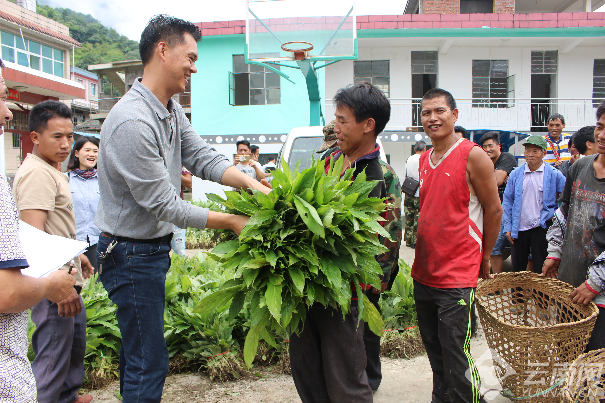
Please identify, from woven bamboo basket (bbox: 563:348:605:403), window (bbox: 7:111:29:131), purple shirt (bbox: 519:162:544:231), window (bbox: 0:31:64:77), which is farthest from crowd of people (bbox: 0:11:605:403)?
window (bbox: 0:31:64:77)

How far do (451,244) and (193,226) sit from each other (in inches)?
58.2

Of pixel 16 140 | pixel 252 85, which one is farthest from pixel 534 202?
pixel 16 140

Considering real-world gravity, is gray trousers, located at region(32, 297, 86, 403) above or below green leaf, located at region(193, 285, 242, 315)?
below

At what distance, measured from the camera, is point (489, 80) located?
14.4 meters

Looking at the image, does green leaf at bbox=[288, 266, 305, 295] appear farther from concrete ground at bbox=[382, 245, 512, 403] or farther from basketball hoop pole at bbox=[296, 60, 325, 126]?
basketball hoop pole at bbox=[296, 60, 325, 126]

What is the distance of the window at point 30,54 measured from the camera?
22453 mm

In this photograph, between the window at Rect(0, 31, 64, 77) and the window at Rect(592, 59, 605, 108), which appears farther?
the window at Rect(0, 31, 64, 77)

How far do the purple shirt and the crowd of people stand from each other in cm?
187

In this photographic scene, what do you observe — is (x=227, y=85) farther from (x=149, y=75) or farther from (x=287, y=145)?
(x=149, y=75)

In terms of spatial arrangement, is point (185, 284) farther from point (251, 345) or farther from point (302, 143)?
point (302, 143)

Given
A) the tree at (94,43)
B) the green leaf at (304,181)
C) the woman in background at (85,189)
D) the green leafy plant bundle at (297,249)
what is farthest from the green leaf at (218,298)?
the tree at (94,43)

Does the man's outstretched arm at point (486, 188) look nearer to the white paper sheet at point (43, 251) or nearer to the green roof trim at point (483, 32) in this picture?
the white paper sheet at point (43, 251)

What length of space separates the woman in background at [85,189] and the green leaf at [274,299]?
280cm

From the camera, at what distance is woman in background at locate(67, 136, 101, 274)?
3961 millimetres
